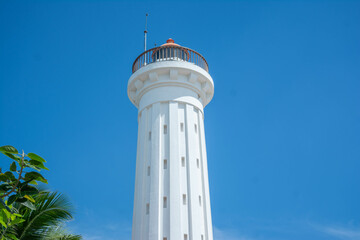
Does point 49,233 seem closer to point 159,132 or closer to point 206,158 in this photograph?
point 159,132

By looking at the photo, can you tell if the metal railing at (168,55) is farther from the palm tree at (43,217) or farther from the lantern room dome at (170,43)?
the palm tree at (43,217)

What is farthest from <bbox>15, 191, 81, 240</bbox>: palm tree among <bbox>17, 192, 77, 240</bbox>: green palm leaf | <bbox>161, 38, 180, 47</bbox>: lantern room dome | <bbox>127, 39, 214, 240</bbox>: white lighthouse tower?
<bbox>161, 38, 180, 47</bbox>: lantern room dome

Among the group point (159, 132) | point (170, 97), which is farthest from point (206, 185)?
point (170, 97)

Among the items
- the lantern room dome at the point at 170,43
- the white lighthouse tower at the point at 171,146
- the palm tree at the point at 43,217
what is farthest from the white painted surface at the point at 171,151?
the palm tree at the point at 43,217

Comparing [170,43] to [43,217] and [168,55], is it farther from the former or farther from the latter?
[43,217]

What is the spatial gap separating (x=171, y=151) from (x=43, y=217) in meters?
16.6

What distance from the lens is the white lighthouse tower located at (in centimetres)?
2452

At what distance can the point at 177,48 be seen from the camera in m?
31.5

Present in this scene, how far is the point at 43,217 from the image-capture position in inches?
405

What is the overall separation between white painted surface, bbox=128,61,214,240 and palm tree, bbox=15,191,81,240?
46.3ft

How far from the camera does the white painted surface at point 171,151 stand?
2445 cm

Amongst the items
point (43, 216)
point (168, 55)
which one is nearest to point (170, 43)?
point (168, 55)

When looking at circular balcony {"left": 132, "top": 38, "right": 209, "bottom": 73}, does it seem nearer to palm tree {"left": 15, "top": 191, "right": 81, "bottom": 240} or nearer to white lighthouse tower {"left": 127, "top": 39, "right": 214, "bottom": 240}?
white lighthouse tower {"left": 127, "top": 39, "right": 214, "bottom": 240}

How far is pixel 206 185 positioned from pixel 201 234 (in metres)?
3.71
